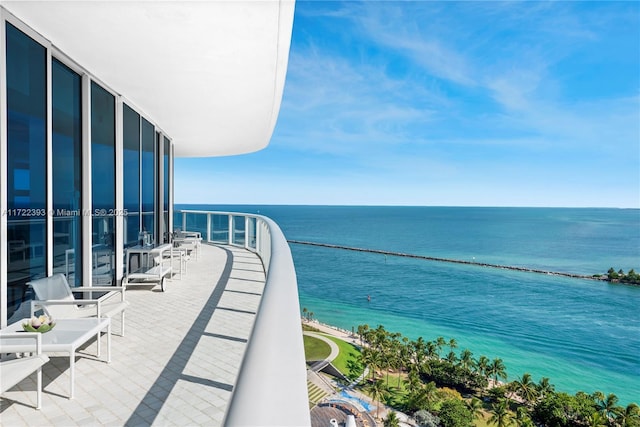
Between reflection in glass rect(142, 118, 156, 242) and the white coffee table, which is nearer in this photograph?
the white coffee table

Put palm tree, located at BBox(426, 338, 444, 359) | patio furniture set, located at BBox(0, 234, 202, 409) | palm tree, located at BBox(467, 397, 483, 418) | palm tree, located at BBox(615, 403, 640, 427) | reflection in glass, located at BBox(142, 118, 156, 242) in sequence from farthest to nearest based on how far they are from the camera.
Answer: palm tree, located at BBox(426, 338, 444, 359), palm tree, located at BBox(467, 397, 483, 418), palm tree, located at BBox(615, 403, 640, 427), reflection in glass, located at BBox(142, 118, 156, 242), patio furniture set, located at BBox(0, 234, 202, 409)

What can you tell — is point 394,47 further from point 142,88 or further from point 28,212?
point 28,212

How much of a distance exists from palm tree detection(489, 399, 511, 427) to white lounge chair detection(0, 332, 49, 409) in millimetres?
27693

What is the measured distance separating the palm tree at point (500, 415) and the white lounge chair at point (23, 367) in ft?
90.9

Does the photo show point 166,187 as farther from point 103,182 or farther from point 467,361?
point 467,361

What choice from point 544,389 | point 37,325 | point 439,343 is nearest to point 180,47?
point 37,325

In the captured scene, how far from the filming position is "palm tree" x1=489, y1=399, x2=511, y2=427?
76.0ft

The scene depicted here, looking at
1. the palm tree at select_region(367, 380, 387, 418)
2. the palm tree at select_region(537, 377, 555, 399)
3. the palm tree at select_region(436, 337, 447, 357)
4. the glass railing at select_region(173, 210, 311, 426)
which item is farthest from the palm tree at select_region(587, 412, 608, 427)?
the glass railing at select_region(173, 210, 311, 426)

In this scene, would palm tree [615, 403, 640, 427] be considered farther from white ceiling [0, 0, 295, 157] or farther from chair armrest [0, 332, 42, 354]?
chair armrest [0, 332, 42, 354]

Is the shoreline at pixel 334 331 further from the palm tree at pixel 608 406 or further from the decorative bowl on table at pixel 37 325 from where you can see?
the decorative bowl on table at pixel 37 325

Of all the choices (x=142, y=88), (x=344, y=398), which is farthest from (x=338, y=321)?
(x=142, y=88)

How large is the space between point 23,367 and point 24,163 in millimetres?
2314

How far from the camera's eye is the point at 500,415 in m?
23.3

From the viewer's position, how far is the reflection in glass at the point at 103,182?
5.29 meters
